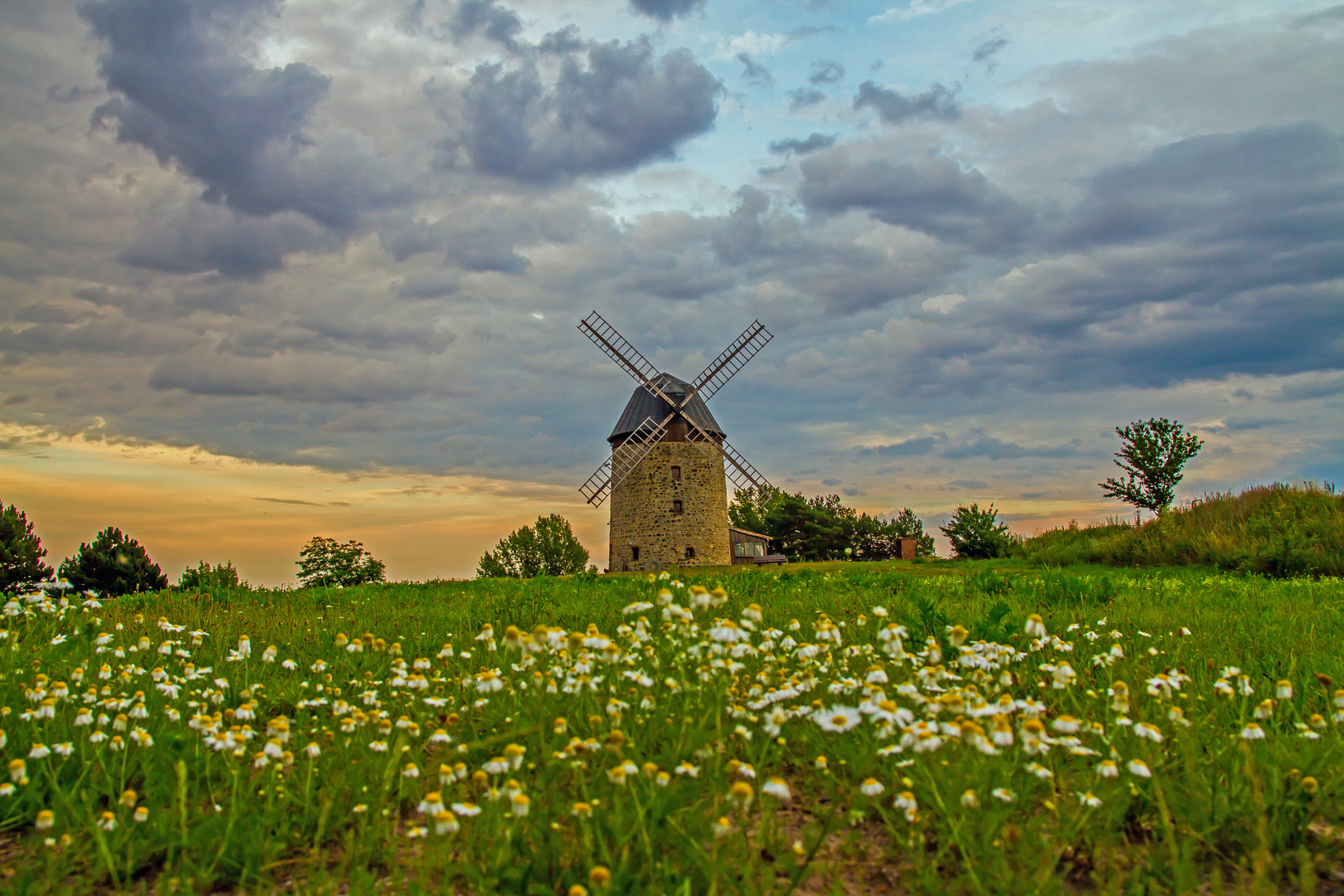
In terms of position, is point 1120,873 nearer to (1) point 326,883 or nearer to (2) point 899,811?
(2) point 899,811

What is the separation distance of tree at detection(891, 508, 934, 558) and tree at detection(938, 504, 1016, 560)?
31.4 metres

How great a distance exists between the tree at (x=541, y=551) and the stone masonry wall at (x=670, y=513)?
25.3 m

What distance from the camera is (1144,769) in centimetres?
311

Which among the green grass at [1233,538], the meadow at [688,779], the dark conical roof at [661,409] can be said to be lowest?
the meadow at [688,779]

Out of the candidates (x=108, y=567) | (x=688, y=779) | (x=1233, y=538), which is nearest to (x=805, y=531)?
(x=1233, y=538)

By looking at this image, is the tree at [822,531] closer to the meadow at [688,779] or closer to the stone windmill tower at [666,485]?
the stone windmill tower at [666,485]

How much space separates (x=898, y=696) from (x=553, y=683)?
1.81 m

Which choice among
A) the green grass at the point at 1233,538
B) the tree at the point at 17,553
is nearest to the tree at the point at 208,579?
the tree at the point at 17,553

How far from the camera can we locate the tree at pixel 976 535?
112 ft

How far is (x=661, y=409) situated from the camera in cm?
3878

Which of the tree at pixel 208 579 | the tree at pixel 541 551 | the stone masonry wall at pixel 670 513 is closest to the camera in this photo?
the tree at pixel 208 579

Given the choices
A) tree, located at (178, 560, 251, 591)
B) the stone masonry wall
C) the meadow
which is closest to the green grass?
the stone masonry wall

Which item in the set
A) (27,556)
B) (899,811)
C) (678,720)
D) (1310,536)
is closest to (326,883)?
(678,720)

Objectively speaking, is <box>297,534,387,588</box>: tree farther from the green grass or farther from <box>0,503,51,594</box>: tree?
the green grass
